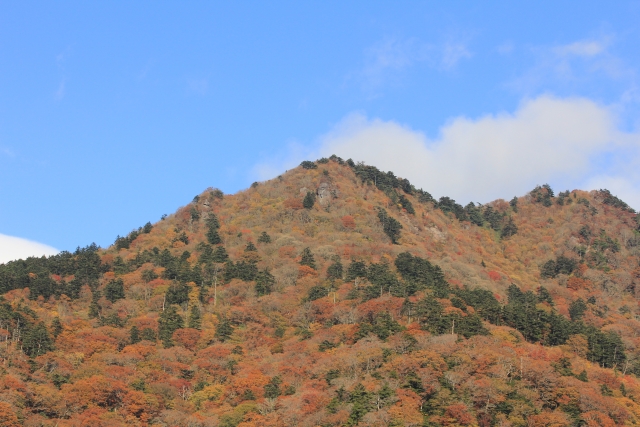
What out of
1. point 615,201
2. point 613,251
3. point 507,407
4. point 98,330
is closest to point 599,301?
point 613,251

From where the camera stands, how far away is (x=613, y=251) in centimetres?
12681

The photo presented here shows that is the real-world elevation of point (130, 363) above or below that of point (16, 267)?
below

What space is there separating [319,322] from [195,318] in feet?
44.8

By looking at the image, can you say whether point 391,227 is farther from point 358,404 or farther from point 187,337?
point 358,404

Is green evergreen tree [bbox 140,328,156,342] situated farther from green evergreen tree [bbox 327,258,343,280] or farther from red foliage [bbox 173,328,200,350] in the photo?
green evergreen tree [bbox 327,258,343,280]

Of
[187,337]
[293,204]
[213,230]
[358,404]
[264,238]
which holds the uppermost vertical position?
[293,204]

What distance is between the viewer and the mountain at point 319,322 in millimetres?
63625

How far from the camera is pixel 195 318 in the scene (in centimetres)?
8356

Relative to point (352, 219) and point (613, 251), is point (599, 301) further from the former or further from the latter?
point (352, 219)

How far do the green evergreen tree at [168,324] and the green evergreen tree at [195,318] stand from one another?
1058 millimetres

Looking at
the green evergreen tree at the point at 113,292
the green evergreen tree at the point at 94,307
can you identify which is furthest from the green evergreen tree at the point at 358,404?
the green evergreen tree at the point at 113,292

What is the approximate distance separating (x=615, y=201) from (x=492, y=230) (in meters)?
23.8

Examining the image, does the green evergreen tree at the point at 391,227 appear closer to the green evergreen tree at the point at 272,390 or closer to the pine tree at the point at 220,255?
the pine tree at the point at 220,255

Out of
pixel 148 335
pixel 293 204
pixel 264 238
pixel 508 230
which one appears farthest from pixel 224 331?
pixel 508 230
